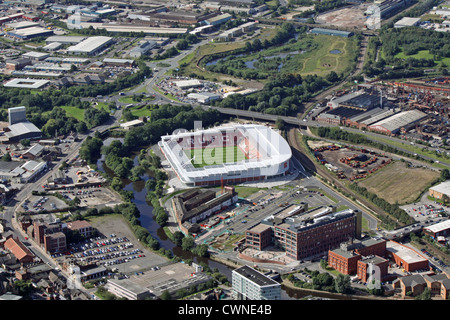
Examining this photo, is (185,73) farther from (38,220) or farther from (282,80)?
(38,220)

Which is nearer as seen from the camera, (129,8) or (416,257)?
(416,257)

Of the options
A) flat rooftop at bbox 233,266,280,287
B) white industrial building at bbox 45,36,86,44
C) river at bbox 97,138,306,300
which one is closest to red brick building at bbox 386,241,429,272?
river at bbox 97,138,306,300

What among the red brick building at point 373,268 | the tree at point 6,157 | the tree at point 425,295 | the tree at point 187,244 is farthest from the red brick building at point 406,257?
the tree at point 6,157

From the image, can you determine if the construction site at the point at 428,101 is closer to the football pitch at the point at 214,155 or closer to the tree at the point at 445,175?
the tree at the point at 445,175

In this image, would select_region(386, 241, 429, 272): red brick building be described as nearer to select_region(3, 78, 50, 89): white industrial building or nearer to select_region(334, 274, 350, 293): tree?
select_region(334, 274, 350, 293): tree

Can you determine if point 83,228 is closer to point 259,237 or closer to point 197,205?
point 197,205

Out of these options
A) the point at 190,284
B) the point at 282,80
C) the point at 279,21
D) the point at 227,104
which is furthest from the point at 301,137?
the point at 279,21

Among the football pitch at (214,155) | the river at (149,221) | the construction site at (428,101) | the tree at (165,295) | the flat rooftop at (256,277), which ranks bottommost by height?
the construction site at (428,101)
